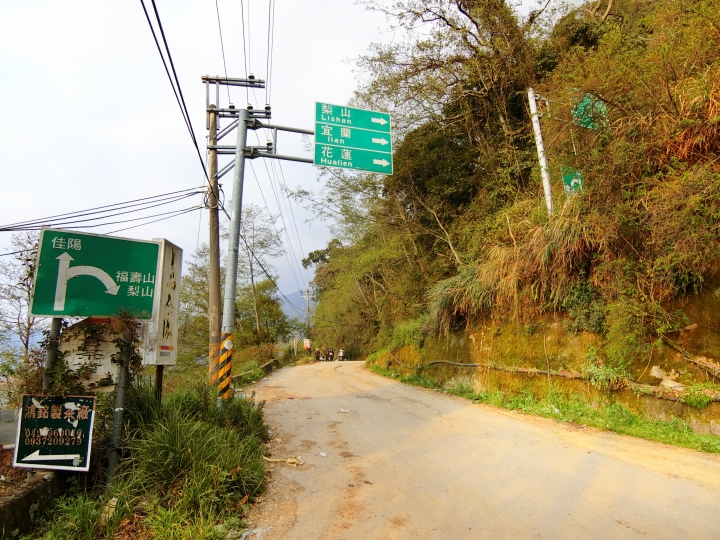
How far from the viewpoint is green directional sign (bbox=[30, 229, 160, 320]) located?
4.07 meters

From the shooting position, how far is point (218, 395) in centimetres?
663

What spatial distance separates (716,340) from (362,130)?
6.94 meters

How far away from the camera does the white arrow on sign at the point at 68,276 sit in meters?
4.08

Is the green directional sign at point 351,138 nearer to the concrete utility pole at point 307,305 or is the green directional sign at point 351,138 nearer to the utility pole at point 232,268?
the utility pole at point 232,268

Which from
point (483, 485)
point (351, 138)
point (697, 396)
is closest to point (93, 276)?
point (483, 485)

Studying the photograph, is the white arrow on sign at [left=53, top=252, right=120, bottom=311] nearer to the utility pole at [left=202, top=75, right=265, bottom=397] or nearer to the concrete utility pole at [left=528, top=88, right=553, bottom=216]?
the utility pole at [left=202, top=75, right=265, bottom=397]

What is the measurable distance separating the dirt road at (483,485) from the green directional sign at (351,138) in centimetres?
517

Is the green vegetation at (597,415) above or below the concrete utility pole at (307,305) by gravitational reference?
below

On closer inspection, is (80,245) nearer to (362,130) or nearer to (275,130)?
(275,130)

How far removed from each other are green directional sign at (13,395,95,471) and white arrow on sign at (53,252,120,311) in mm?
923

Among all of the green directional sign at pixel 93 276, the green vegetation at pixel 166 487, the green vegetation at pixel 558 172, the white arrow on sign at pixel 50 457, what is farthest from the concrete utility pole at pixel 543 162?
the white arrow on sign at pixel 50 457

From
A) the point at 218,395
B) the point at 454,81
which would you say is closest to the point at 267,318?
the point at 454,81

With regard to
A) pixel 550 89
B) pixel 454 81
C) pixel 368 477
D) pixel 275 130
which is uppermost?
pixel 454 81

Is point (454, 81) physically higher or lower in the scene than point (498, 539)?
higher
